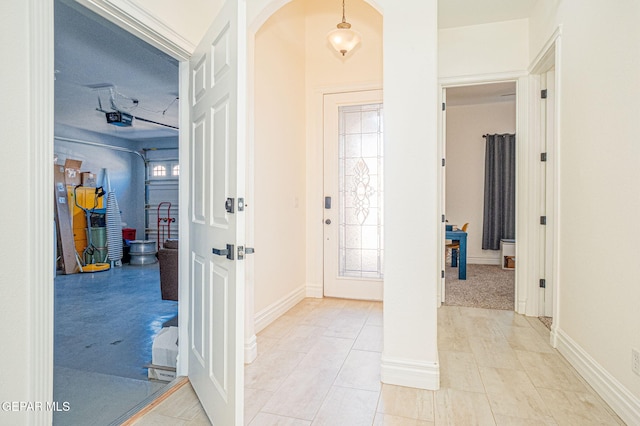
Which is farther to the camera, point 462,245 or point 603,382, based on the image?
point 462,245

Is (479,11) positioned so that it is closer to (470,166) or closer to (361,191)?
(361,191)

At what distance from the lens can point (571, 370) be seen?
2.51 metres

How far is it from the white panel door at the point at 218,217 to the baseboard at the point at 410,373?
1053mm

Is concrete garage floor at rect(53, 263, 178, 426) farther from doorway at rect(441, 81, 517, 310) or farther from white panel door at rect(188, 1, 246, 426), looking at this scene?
doorway at rect(441, 81, 517, 310)

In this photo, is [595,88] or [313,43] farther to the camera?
[313,43]

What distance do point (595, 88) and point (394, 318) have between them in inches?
78.0

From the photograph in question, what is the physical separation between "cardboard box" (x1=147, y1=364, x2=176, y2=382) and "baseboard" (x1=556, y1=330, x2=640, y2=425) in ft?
9.38

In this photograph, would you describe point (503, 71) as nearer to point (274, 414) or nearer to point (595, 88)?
point (595, 88)

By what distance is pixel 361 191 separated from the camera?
14.3ft

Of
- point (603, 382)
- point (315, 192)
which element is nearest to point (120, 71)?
point (315, 192)

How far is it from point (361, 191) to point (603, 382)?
2814 millimetres

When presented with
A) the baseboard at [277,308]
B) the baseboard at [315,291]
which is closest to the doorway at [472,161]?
the baseboard at [315,291]
